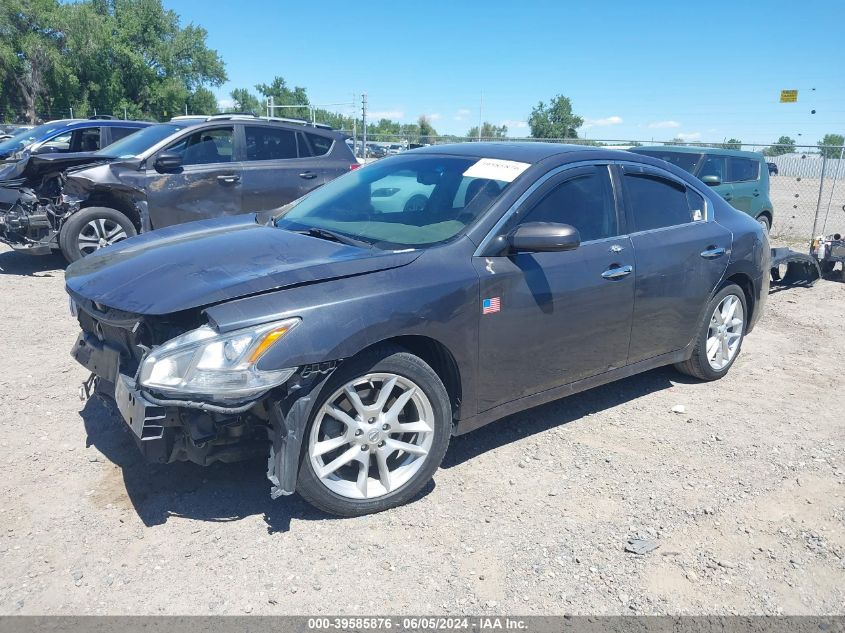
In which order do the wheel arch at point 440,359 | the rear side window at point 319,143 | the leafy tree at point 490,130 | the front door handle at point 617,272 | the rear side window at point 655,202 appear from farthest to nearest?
1. the leafy tree at point 490,130
2. the rear side window at point 319,143
3. the rear side window at point 655,202
4. the front door handle at point 617,272
5. the wheel arch at point 440,359

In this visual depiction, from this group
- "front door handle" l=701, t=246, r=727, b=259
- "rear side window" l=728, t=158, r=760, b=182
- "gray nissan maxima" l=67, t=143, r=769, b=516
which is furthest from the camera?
"rear side window" l=728, t=158, r=760, b=182

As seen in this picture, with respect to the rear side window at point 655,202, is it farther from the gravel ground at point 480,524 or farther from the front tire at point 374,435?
the front tire at point 374,435

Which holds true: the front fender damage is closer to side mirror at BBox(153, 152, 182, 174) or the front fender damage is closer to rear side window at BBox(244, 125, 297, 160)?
side mirror at BBox(153, 152, 182, 174)

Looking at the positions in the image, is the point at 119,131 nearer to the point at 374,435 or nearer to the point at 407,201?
the point at 407,201

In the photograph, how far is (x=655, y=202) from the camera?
4727 mm

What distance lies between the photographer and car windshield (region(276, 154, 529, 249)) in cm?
382

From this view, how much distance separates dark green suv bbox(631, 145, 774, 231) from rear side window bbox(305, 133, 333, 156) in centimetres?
532

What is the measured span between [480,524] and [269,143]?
6794 mm

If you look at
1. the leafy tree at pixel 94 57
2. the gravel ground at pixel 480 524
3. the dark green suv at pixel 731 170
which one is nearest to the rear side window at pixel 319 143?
the gravel ground at pixel 480 524

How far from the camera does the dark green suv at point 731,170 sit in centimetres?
1111

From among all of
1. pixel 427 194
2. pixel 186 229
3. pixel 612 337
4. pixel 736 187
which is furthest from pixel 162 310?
pixel 736 187

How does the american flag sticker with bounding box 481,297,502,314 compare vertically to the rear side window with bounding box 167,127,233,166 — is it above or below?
below

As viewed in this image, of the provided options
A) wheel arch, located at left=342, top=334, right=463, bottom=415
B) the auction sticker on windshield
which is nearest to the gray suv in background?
the auction sticker on windshield

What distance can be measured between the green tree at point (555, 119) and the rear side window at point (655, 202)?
125 feet
